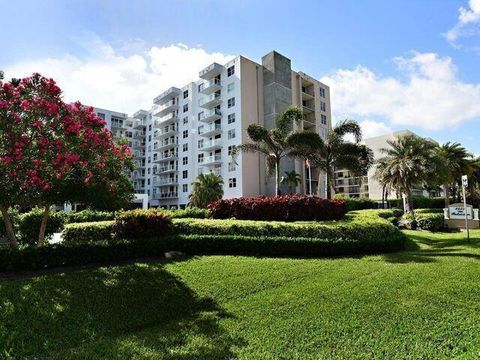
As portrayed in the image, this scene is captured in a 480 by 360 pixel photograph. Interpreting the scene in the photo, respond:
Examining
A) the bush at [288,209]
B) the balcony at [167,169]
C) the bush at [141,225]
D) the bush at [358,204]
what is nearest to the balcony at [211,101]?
the balcony at [167,169]

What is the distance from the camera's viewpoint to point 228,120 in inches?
1820

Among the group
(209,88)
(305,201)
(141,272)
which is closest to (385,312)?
(141,272)

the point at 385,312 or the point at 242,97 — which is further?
the point at 242,97

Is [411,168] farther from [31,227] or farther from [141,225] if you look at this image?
[31,227]

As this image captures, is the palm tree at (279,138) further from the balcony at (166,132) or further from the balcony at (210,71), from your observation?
the balcony at (166,132)

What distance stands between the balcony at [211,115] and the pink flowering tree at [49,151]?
3775 cm

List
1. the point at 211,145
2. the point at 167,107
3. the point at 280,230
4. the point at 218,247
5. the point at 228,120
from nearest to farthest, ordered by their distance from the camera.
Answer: the point at 218,247 → the point at 280,230 → the point at 228,120 → the point at 211,145 → the point at 167,107

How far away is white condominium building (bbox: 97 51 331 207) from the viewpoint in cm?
4475

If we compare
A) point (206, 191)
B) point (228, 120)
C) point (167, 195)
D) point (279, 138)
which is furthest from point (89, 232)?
point (167, 195)

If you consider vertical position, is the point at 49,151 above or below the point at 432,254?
above

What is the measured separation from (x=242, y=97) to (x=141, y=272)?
127 ft

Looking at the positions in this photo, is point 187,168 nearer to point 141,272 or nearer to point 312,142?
A: point 312,142

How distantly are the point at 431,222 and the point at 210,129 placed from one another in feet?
108

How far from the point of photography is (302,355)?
483 cm
